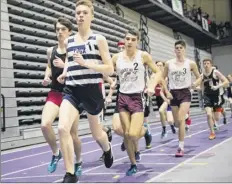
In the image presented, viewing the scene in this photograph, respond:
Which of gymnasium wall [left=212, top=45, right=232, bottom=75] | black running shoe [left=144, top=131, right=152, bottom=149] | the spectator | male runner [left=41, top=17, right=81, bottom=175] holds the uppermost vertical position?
the spectator

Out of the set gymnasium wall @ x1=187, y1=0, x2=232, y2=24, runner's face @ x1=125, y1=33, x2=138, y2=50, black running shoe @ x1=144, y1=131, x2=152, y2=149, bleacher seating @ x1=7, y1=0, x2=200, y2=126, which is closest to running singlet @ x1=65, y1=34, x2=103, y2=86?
runner's face @ x1=125, y1=33, x2=138, y2=50

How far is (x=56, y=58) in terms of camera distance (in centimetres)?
471

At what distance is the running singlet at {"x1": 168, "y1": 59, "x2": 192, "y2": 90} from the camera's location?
633 cm

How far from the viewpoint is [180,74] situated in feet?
20.8

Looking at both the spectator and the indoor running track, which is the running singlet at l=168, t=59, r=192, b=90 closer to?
the indoor running track

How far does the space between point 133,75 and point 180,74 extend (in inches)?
72.6

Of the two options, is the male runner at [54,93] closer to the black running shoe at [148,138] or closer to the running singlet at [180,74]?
Answer: the running singlet at [180,74]

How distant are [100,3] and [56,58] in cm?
1156

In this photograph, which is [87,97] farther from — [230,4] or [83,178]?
[230,4]

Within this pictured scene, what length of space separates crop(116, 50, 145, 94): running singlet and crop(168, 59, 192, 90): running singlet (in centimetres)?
171

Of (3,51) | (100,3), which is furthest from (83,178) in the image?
(100,3)

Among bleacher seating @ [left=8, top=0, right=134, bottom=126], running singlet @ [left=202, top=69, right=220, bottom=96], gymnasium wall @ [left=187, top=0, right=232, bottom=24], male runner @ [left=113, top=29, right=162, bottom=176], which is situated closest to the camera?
male runner @ [left=113, top=29, right=162, bottom=176]

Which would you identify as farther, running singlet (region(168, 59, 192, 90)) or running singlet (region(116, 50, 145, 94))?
running singlet (region(168, 59, 192, 90))

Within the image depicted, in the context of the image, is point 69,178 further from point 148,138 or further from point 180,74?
point 148,138
